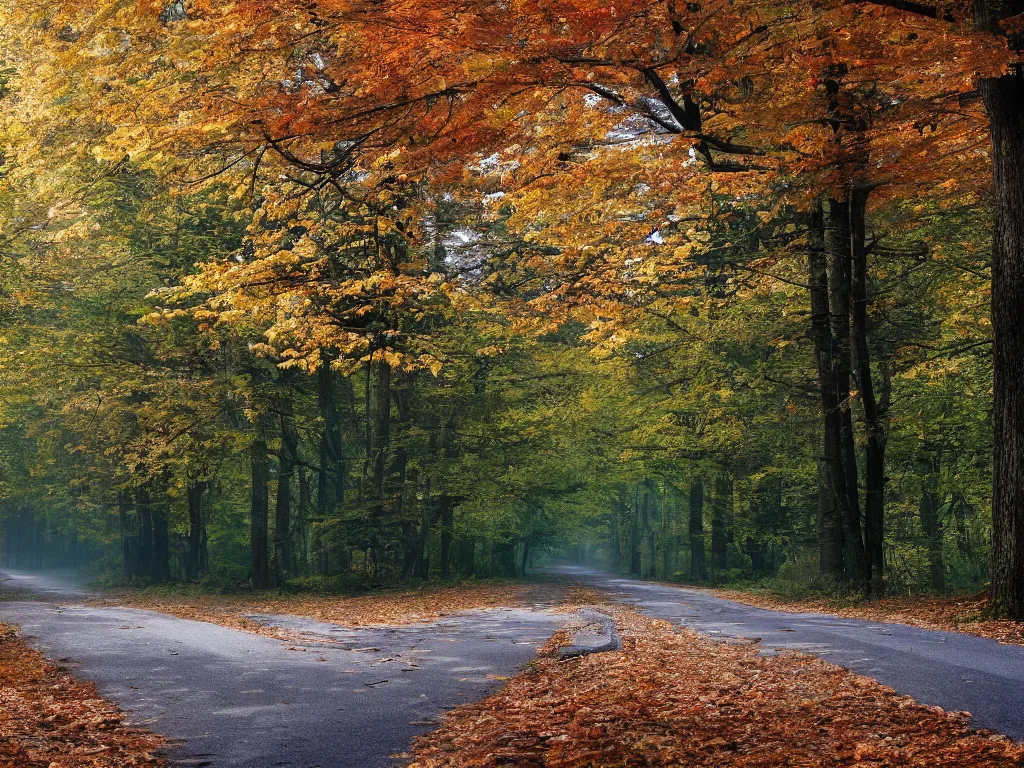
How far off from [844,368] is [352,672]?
1463cm

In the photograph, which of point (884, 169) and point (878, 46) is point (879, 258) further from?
point (878, 46)

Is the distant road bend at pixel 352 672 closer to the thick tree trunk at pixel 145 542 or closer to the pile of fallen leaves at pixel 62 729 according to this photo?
the pile of fallen leaves at pixel 62 729

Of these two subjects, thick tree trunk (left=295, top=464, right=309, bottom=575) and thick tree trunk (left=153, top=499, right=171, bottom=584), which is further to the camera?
thick tree trunk (left=295, top=464, right=309, bottom=575)

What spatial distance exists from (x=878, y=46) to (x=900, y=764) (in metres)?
7.52

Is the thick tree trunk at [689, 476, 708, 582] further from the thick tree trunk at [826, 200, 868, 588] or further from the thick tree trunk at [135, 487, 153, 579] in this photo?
the thick tree trunk at [135, 487, 153, 579]

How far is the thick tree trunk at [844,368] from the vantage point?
18188 millimetres

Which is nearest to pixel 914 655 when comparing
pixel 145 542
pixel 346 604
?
pixel 346 604

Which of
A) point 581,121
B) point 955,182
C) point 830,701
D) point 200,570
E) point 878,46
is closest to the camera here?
point 830,701

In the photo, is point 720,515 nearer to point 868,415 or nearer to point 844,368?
point 844,368

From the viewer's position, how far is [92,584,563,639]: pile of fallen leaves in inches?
633

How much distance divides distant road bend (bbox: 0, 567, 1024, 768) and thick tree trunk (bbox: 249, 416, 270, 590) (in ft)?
40.2

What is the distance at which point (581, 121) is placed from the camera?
11133mm

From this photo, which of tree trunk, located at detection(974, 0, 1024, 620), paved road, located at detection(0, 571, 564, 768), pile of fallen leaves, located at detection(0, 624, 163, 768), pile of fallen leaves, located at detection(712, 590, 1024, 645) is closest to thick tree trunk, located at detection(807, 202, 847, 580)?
pile of fallen leaves, located at detection(712, 590, 1024, 645)

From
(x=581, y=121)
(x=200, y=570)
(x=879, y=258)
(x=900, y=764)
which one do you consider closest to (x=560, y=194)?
(x=581, y=121)
